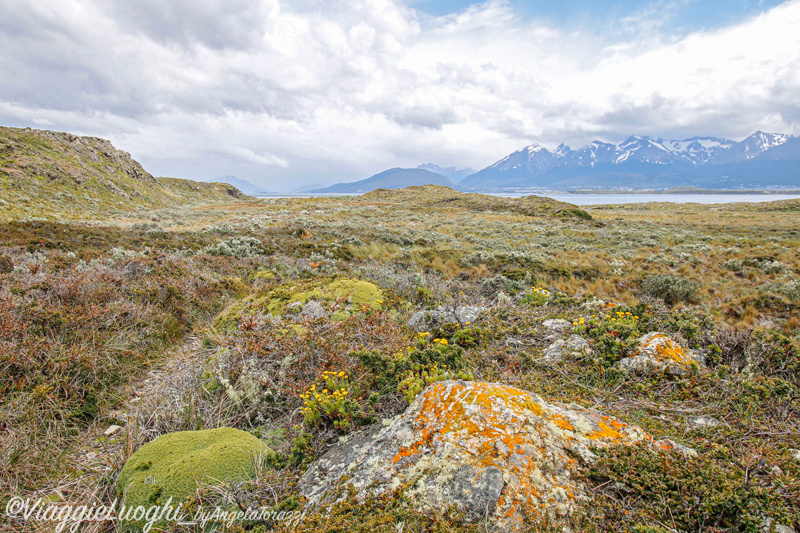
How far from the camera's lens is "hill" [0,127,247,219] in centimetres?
2344

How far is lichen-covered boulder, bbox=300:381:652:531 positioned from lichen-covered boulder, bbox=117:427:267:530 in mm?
569

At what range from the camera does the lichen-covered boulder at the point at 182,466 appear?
2133 mm

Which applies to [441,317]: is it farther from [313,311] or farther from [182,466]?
[182,466]

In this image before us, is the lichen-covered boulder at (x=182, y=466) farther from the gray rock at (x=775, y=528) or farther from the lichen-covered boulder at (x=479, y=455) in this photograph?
the gray rock at (x=775, y=528)

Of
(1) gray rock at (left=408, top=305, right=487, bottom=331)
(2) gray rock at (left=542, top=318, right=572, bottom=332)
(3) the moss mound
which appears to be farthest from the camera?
(3) the moss mound

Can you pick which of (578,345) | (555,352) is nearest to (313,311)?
(555,352)

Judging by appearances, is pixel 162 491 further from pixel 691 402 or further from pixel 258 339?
pixel 691 402

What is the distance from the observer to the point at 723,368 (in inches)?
121

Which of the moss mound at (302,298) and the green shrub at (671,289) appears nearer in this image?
the moss mound at (302,298)

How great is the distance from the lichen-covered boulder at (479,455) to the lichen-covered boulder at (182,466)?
57 cm

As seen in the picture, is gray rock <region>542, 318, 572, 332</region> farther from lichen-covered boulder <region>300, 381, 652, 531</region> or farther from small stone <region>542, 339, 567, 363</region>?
lichen-covered boulder <region>300, 381, 652, 531</region>

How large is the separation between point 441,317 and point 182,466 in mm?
3555

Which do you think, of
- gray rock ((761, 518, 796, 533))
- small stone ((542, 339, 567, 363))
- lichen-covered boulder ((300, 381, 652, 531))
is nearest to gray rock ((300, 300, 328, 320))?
lichen-covered boulder ((300, 381, 652, 531))

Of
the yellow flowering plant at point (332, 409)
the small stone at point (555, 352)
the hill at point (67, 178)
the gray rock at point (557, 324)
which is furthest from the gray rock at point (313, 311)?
the hill at point (67, 178)
